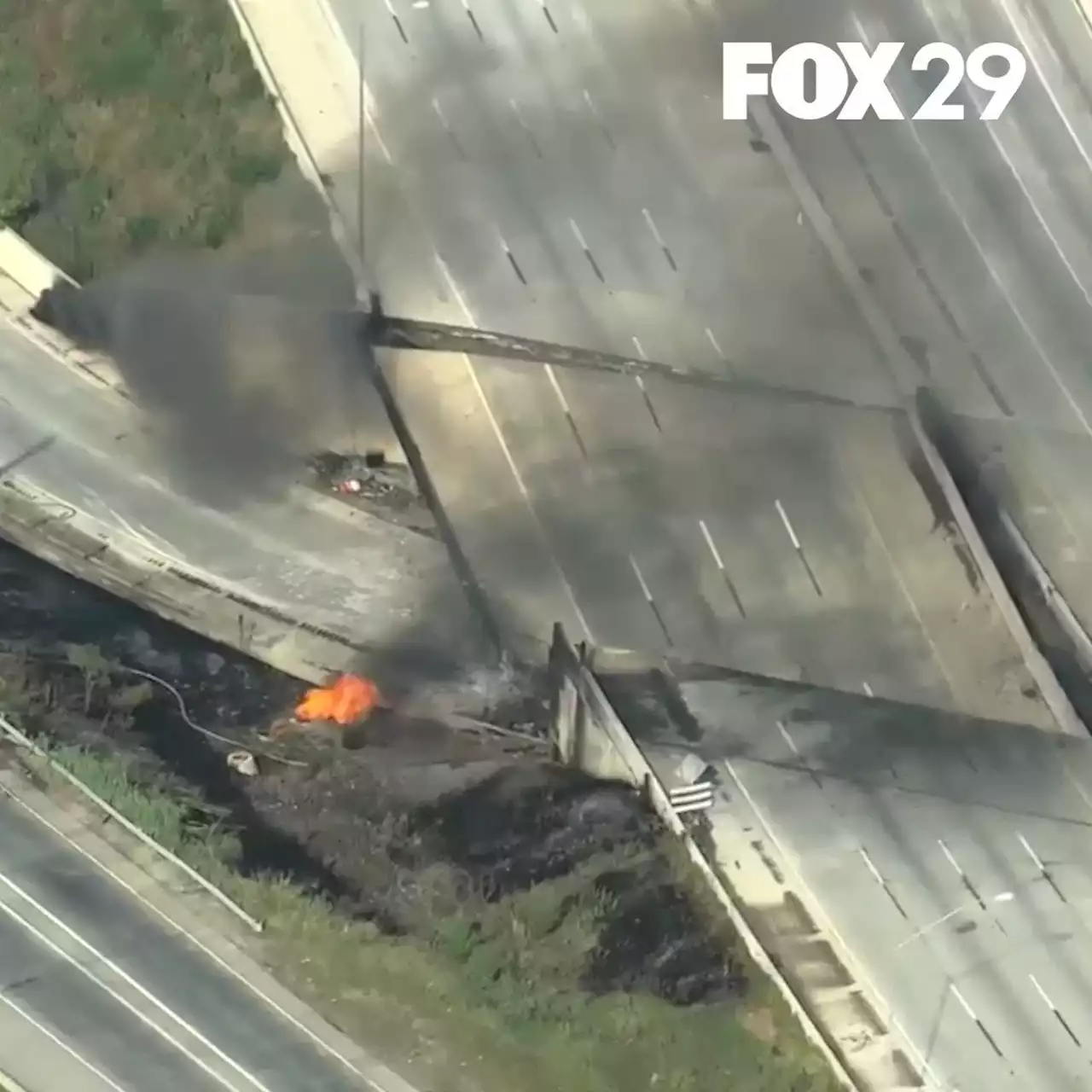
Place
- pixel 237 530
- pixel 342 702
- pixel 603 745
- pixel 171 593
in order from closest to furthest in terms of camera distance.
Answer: pixel 603 745, pixel 342 702, pixel 171 593, pixel 237 530

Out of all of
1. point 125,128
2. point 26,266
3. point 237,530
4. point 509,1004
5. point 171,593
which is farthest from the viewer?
point 26,266

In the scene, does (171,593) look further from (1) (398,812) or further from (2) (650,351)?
(2) (650,351)

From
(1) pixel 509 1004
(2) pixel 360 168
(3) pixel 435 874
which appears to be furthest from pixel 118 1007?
(2) pixel 360 168

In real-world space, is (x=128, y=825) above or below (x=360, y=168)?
below

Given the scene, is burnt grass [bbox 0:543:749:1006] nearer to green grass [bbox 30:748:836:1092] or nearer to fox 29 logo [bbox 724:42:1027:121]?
green grass [bbox 30:748:836:1092]

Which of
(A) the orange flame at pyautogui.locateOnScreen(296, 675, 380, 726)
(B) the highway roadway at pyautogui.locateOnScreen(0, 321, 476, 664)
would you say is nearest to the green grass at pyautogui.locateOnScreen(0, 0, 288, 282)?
(B) the highway roadway at pyautogui.locateOnScreen(0, 321, 476, 664)

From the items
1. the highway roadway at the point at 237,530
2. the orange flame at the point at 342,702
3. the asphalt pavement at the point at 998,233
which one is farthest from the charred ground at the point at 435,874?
the asphalt pavement at the point at 998,233

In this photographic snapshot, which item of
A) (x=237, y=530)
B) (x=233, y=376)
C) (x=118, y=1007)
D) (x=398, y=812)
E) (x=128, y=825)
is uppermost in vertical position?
(x=233, y=376)
